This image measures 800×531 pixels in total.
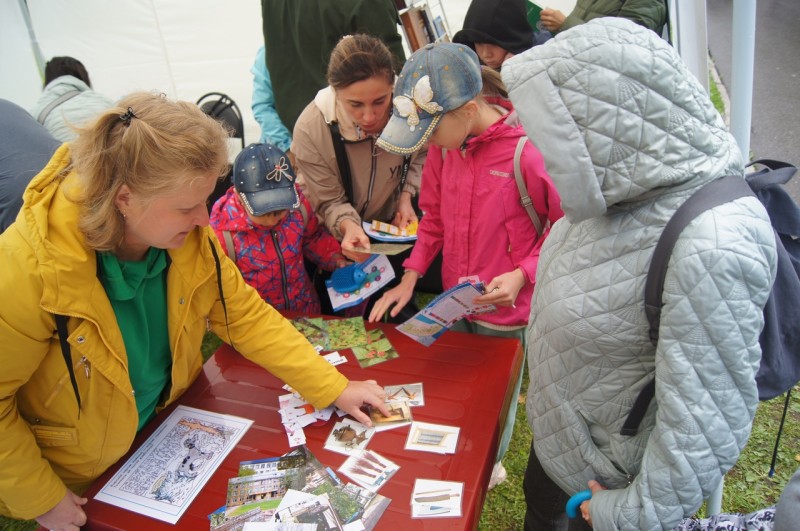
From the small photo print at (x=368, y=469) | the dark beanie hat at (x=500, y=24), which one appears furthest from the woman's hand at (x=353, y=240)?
the dark beanie hat at (x=500, y=24)

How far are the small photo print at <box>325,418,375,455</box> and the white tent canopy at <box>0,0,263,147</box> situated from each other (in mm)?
3872

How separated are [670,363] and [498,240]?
1.06 metres

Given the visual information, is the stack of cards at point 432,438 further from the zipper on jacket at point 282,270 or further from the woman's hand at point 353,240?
the zipper on jacket at point 282,270

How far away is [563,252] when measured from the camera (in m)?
1.32

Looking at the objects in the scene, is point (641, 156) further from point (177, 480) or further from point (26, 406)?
point (26, 406)

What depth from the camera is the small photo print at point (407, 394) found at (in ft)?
6.01

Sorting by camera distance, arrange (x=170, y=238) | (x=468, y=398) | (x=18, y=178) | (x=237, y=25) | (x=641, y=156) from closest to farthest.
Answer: (x=641, y=156)
(x=170, y=238)
(x=468, y=398)
(x=18, y=178)
(x=237, y=25)

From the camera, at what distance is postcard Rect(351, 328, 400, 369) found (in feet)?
6.73

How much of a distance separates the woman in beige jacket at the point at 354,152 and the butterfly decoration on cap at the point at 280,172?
36 cm

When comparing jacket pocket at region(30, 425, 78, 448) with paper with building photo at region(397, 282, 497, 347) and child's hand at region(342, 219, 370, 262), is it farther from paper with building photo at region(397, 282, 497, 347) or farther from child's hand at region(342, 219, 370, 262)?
child's hand at region(342, 219, 370, 262)

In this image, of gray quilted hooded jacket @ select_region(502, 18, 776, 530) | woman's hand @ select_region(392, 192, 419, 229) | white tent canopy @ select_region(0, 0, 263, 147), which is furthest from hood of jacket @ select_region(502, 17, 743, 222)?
white tent canopy @ select_region(0, 0, 263, 147)

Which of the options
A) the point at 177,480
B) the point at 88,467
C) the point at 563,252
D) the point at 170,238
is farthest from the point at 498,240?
the point at 88,467

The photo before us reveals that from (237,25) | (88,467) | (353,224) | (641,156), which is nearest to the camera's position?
(641,156)

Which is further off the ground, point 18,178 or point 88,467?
point 18,178
